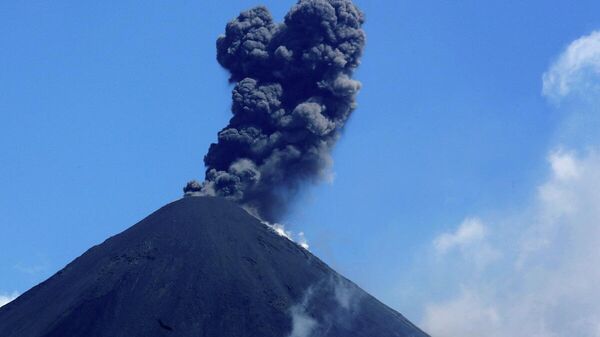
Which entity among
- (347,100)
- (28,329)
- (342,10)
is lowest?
(28,329)

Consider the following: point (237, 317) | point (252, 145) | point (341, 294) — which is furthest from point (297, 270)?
point (252, 145)

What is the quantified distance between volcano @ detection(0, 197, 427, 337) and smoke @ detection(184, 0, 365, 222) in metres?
8.60

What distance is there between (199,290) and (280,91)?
3026cm

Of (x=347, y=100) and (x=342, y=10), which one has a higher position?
(x=342, y=10)

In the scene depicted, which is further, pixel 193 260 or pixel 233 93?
pixel 233 93

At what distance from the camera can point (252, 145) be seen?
3627 inches

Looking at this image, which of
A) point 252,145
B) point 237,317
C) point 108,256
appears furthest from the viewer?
point 252,145

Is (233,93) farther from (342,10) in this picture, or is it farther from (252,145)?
(342,10)

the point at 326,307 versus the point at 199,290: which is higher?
the point at 326,307

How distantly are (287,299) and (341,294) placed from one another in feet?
23.5

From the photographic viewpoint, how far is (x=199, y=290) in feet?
228

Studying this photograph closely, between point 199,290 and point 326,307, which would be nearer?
point 199,290

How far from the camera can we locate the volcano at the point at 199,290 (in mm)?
66438

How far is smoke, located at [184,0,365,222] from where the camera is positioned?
91875mm
